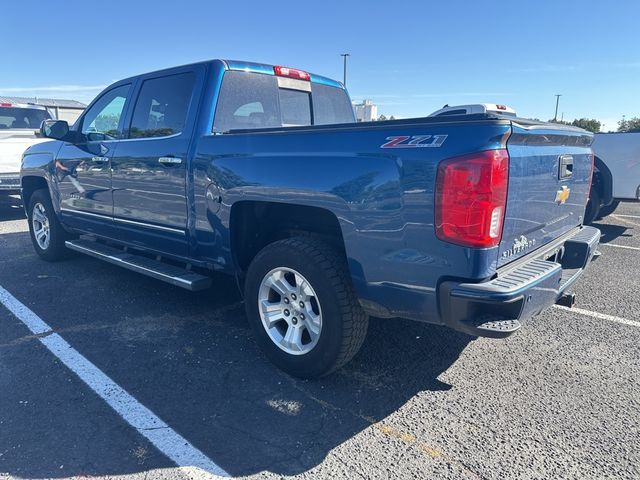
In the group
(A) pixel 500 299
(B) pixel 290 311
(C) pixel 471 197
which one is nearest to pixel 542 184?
(C) pixel 471 197

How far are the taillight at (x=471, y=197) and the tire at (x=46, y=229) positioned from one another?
513 cm

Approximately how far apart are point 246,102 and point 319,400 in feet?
7.99

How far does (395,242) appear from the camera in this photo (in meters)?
2.57

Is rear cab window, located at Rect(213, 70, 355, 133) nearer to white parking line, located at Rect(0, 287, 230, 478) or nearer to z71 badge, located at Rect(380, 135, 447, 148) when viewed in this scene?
z71 badge, located at Rect(380, 135, 447, 148)

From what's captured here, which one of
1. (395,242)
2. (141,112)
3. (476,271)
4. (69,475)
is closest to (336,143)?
(395,242)

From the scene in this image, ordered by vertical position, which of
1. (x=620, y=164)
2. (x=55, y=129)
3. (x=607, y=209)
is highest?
(x=55, y=129)

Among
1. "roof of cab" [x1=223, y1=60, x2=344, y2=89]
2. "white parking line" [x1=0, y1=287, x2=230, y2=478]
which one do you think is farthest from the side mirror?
"roof of cab" [x1=223, y1=60, x2=344, y2=89]

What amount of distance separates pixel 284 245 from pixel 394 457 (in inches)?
56.1

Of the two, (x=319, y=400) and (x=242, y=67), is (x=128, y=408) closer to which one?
(x=319, y=400)

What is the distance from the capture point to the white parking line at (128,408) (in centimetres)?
243

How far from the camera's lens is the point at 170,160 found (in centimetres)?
379

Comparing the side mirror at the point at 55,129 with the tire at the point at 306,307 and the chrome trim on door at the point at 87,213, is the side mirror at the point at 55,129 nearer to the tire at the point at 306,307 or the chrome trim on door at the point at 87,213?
the chrome trim on door at the point at 87,213

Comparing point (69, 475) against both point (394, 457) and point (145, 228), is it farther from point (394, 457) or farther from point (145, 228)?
point (145, 228)

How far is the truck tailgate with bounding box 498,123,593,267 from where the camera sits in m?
2.52
